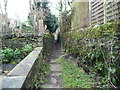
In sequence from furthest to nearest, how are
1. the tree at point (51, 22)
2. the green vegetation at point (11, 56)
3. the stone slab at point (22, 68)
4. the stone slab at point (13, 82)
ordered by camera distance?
the tree at point (51, 22) → the green vegetation at point (11, 56) → the stone slab at point (22, 68) → the stone slab at point (13, 82)

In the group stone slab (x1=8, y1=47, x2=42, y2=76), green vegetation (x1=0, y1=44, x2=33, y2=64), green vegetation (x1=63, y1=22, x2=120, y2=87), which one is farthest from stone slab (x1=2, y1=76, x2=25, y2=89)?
green vegetation (x1=0, y1=44, x2=33, y2=64)

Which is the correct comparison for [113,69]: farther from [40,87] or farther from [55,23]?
[55,23]

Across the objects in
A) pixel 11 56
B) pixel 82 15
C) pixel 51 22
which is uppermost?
pixel 51 22

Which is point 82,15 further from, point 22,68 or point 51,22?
point 51,22

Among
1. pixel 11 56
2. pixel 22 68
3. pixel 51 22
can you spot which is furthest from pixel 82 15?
pixel 51 22

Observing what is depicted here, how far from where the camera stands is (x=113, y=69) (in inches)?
96.3

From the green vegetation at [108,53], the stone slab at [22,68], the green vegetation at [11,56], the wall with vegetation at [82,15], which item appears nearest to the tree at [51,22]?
the wall with vegetation at [82,15]

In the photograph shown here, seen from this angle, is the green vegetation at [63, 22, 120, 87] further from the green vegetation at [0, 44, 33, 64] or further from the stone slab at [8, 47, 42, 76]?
the green vegetation at [0, 44, 33, 64]

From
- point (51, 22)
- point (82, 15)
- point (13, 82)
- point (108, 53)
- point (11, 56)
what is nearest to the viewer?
point (13, 82)

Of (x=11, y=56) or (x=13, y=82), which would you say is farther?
(x=11, y=56)

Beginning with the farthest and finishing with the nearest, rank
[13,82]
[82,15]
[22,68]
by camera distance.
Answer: [82,15] → [22,68] → [13,82]

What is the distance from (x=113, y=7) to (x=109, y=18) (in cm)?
30

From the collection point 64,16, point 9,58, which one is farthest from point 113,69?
point 64,16

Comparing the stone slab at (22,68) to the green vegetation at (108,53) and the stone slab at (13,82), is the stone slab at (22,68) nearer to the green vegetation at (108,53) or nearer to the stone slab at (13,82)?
the stone slab at (13,82)
